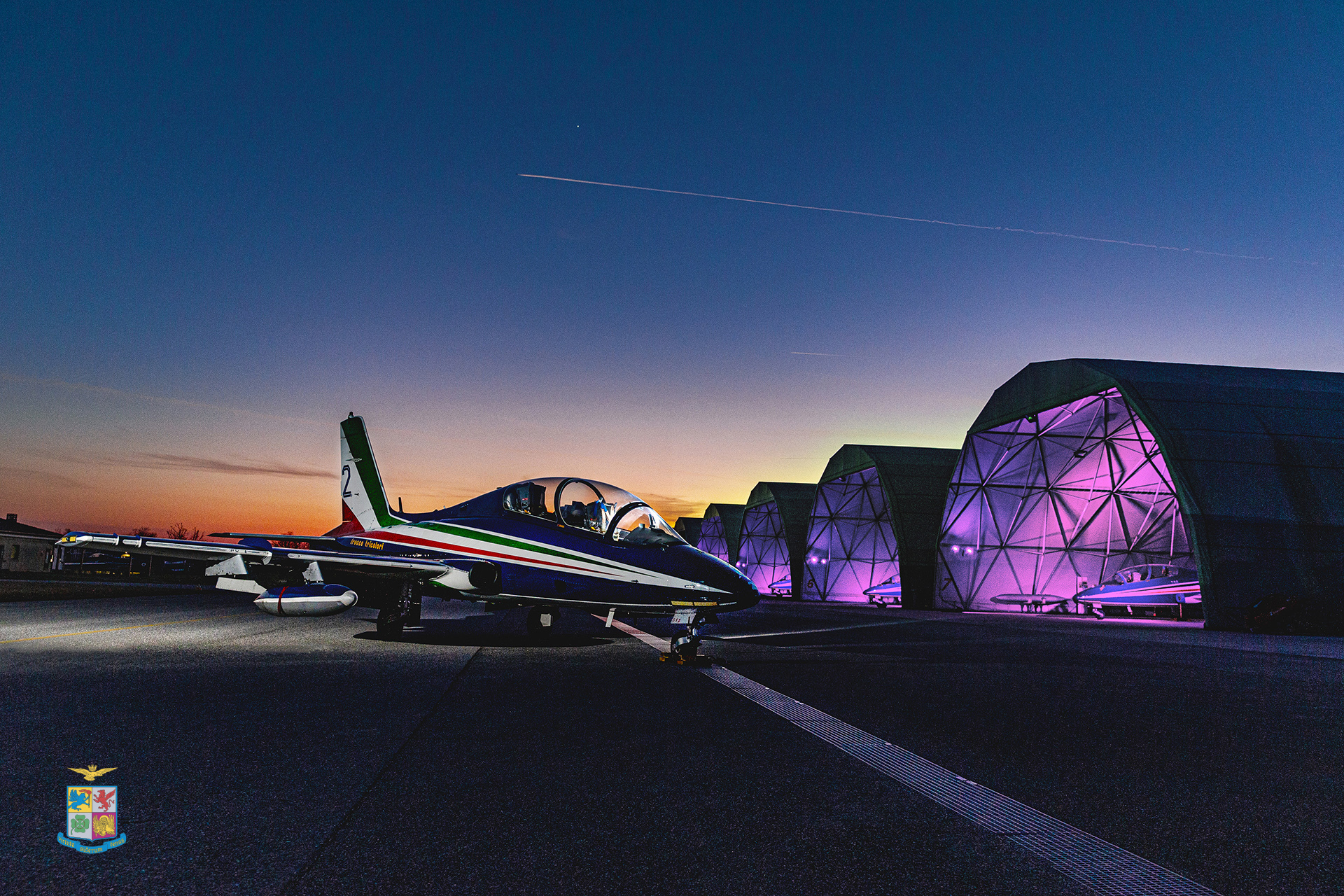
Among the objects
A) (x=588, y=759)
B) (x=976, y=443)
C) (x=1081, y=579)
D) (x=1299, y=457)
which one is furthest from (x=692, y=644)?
(x=1081, y=579)

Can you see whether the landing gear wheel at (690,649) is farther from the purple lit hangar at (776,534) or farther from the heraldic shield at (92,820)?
the purple lit hangar at (776,534)

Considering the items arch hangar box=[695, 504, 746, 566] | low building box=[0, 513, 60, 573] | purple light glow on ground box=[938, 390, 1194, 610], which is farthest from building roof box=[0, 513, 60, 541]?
purple light glow on ground box=[938, 390, 1194, 610]

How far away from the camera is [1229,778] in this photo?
5.28 m

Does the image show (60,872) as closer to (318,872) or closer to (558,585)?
(318,872)

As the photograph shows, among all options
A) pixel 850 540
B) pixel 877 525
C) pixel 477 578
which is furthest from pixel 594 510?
pixel 850 540

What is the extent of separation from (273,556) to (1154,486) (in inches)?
1585

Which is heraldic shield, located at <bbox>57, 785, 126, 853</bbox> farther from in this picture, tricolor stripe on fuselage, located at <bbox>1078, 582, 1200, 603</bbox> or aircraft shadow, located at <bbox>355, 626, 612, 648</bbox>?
tricolor stripe on fuselage, located at <bbox>1078, 582, 1200, 603</bbox>

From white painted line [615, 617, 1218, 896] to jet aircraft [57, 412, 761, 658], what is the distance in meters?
5.19

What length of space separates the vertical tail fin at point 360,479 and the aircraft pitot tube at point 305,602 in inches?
173

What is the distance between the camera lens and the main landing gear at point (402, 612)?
46.4 feet

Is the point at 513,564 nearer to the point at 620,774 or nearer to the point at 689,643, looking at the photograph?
the point at 689,643

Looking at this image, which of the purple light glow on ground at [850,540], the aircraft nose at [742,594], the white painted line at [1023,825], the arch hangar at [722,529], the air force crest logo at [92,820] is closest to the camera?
the white painted line at [1023,825]

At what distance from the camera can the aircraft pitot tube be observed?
42.1 ft

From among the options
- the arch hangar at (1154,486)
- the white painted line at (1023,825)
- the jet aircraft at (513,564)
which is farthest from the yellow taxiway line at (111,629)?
the arch hangar at (1154,486)
